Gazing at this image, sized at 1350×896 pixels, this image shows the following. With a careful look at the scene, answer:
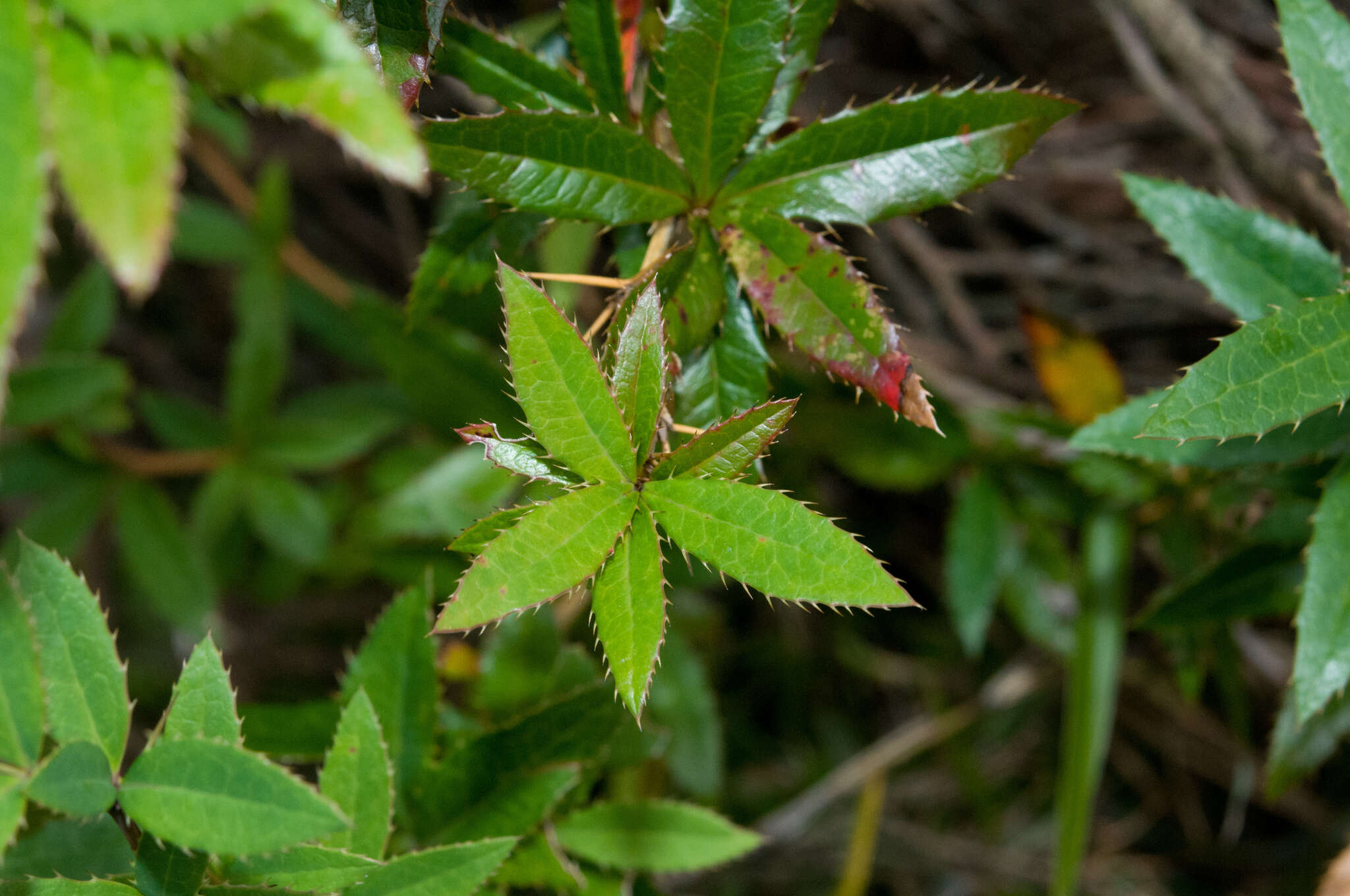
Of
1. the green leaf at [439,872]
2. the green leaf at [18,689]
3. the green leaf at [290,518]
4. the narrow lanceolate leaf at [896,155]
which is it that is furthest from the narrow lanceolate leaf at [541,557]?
the green leaf at [290,518]

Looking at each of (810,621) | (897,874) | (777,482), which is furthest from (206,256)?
(897,874)

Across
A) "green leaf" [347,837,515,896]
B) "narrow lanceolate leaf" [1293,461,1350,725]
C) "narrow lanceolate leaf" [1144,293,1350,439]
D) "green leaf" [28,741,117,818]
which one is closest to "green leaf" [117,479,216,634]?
"green leaf" [28,741,117,818]

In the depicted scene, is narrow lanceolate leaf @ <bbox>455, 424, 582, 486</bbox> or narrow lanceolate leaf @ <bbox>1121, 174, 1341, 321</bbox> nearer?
narrow lanceolate leaf @ <bbox>455, 424, 582, 486</bbox>

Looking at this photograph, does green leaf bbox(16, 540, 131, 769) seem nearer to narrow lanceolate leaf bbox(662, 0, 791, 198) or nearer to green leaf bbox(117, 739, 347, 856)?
green leaf bbox(117, 739, 347, 856)

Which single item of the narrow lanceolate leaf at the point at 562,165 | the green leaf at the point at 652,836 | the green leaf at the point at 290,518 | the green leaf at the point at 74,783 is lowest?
the green leaf at the point at 652,836

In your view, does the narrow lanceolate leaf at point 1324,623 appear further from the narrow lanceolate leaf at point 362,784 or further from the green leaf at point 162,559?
the green leaf at point 162,559

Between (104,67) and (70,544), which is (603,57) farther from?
(70,544)
